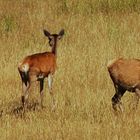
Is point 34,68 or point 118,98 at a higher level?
point 34,68

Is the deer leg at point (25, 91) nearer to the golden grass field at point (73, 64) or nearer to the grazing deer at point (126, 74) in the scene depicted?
the golden grass field at point (73, 64)

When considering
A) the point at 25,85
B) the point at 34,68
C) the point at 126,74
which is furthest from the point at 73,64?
the point at 126,74

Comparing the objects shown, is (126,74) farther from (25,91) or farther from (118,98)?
(25,91)

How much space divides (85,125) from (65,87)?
2796 mm

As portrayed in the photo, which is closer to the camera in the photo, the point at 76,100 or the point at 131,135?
the point at 131,135

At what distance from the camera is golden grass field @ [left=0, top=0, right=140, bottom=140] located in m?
8.92

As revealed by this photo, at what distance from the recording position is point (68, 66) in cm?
1307

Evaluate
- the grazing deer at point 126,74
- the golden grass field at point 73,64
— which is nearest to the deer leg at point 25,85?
the golden grass field at point 73,64

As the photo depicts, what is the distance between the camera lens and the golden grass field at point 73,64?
8.92m

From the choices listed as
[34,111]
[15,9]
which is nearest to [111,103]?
[34,111]

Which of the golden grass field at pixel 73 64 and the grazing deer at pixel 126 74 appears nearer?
the golden grass field at pixel 73 64

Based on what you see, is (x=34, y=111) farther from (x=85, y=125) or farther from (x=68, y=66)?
(x=68, y=66)

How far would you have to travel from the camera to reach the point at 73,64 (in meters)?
13.2

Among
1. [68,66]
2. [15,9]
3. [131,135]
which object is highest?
[15,9]
